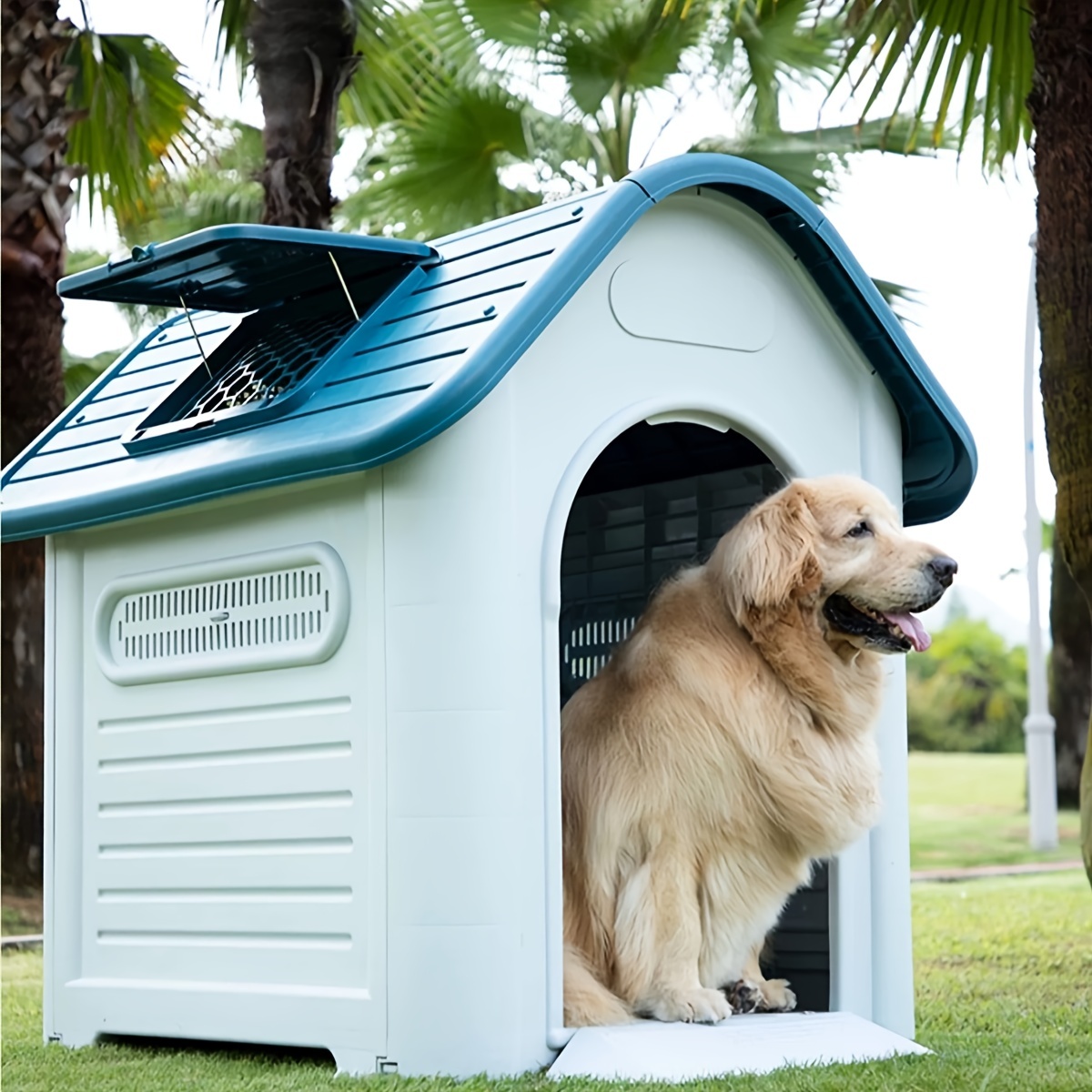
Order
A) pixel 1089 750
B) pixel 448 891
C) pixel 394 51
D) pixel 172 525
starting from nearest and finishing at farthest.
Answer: pixel 448 891, pixel 172 525, pixel 1089 750, pixel 394 51

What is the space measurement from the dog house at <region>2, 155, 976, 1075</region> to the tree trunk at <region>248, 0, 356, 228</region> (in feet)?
14.4

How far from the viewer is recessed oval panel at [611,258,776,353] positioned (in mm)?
5160

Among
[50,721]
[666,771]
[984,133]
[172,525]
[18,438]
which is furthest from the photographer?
[18,438]

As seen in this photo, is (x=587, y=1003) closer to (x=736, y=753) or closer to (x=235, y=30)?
(x=736, y=753)

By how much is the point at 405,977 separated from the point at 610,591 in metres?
2.57

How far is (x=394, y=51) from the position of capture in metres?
12.5

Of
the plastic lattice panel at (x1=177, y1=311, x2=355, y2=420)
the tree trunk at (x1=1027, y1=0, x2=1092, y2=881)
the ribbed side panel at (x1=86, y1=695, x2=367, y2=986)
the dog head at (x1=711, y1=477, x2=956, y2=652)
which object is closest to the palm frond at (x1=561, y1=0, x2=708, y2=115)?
the tree trunk at (x1=1027, y1=0, x2=1092, y2=881)

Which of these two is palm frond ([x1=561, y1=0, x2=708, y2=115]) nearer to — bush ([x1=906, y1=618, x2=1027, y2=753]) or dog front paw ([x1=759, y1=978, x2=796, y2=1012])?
dog front paw ([x1=759, y1=978, x2=796, y2=1012])

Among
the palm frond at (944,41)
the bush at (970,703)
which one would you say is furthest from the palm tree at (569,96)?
the bush at (970,703)

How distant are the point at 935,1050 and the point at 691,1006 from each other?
0.91m

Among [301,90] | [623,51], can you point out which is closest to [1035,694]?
[623,51]

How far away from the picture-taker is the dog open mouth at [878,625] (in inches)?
202

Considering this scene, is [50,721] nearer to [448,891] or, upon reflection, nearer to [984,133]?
[448,891]

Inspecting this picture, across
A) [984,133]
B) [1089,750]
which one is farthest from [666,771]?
[984,133]
